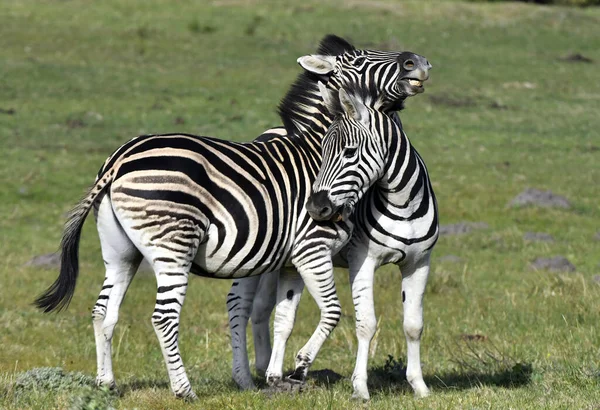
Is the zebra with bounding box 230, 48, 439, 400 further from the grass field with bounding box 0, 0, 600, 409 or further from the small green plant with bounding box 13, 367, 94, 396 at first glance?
the small green plant with bounding box 13, 367, 94, 396

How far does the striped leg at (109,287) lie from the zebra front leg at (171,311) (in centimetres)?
47

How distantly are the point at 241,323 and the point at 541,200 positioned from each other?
12693 millimetres

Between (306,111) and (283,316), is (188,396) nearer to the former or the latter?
(283,316)

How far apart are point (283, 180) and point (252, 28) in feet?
105

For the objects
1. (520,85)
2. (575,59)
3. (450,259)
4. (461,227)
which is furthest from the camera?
(575,59)

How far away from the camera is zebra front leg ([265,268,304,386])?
7867 mm

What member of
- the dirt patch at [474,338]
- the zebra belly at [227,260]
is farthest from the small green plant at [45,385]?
the dirt patch at [474,338]

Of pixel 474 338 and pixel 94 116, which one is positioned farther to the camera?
pixel 94 116

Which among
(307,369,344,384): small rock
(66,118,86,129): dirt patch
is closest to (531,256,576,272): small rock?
(307,369,344,384): small rock

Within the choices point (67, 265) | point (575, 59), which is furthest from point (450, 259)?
point (575, 59)

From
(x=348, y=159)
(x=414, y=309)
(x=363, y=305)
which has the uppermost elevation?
(x=348, y=159)

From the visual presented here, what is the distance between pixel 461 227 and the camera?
18141 mm

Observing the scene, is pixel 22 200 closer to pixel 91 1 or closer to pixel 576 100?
pixel 576 100

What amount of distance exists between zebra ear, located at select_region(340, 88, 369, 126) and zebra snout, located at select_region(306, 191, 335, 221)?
74 centimetres
